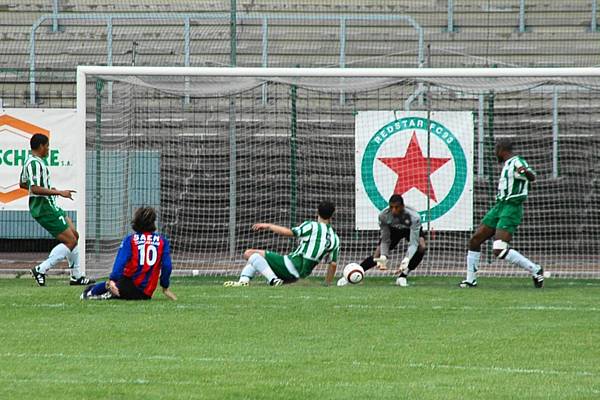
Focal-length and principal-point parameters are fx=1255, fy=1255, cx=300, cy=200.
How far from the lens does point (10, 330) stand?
10875 mm

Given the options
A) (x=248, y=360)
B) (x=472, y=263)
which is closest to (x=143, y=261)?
(x=248, y=360)

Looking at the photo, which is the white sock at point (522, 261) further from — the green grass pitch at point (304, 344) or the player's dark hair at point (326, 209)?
the player's dark hair at point (326, 209)

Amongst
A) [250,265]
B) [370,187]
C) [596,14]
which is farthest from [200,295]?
[596,14]

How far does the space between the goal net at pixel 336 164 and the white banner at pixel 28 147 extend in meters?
0.36

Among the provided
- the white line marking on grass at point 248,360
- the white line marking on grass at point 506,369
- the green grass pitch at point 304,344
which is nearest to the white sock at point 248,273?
the green grass pitch at point 304,344

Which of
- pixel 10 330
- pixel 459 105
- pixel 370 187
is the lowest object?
pixel 10 330

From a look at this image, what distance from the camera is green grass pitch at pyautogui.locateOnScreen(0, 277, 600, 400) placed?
26.1 feet

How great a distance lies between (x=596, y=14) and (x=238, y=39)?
21.6ft

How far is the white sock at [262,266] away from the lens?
1531 cm

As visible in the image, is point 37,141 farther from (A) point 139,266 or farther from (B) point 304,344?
(B) point 304,344

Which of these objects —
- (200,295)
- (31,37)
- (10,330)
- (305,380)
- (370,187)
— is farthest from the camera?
(31,37)

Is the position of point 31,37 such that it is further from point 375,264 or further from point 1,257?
point 375,264

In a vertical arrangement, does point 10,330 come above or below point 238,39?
below

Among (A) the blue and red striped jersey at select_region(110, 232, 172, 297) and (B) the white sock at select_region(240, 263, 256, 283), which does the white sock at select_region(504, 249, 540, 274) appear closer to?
(B) the white sock at select_region(240, 263, 256, 283)
